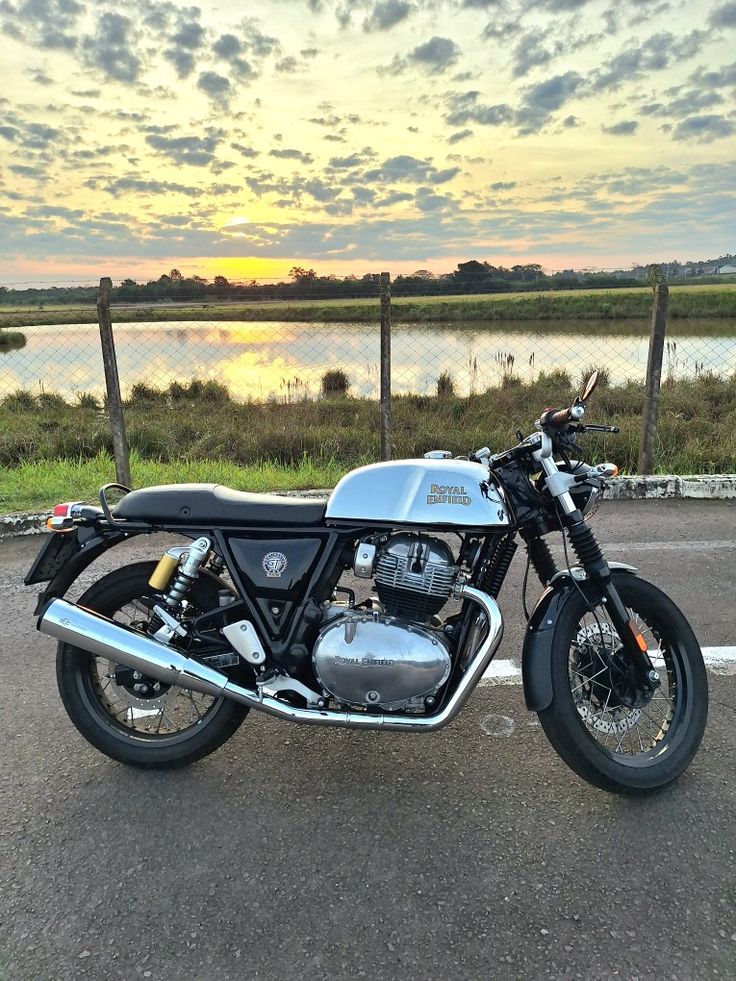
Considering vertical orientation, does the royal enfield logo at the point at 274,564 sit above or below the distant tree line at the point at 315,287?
below

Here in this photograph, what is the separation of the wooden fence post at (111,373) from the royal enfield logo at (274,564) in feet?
12.9

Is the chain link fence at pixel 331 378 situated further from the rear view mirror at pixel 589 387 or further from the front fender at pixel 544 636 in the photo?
the rear view mirror at pixel 589 387

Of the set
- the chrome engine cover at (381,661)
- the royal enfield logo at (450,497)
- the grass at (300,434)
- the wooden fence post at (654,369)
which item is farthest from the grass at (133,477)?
the royal enfield logo at (450,497)

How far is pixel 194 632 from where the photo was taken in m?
2.48

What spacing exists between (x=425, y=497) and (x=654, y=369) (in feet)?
15.2

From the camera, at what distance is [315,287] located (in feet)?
25.8

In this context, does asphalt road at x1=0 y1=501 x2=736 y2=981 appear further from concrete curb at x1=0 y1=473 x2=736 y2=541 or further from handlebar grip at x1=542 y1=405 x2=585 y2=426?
concrete curb at x1=0 y1=473 x2=736 y2=541

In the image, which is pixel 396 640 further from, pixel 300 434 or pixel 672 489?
pixel 300 434

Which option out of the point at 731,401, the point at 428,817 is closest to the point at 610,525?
the point at 428,817

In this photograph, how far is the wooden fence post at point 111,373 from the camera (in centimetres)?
589

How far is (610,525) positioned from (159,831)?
3.85m

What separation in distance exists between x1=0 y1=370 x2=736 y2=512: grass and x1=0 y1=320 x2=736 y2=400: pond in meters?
0.54

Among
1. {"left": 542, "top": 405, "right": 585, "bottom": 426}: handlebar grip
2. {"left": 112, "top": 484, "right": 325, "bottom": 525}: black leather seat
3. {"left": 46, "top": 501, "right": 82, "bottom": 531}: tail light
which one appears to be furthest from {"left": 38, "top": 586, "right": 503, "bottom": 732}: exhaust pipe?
{"left": 542, "top": 405, "right": 585, "bottom": 426}: handlebar grip

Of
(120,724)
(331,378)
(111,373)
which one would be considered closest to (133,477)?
(111,373)
